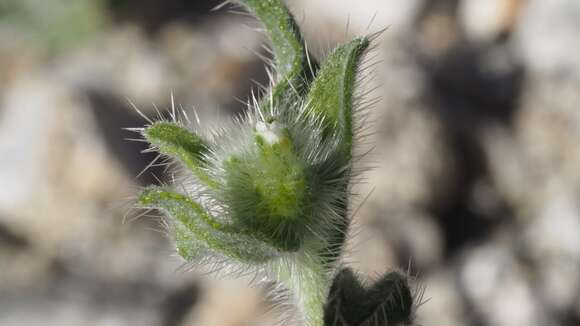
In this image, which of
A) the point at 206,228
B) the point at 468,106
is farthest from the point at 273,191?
the point at 468,106

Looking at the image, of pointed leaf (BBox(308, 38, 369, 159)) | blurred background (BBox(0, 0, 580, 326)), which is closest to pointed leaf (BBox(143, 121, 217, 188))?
pointed leaf (BBox(308, 38, 369, 159))

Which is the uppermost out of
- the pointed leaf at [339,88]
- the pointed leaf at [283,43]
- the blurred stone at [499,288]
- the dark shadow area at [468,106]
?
the pointed leaf at [283,43]

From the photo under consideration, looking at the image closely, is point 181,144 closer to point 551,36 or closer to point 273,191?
point 273,191

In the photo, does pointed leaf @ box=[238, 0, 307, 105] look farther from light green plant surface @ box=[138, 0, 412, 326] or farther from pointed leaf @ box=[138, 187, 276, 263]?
pointed leaf @ box=[138, 187, 276, 263]

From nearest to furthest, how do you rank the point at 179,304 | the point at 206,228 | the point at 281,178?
1. the point at 206,228
2. the point at 281,178
3. the point at 179,304

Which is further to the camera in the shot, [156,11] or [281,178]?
[156,11]

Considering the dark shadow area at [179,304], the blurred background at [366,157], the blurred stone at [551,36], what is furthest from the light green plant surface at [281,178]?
the dark shadow area at [179,304]

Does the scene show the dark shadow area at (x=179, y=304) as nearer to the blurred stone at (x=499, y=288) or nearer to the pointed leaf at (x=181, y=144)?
the blurred stone at (x=499, y=288)
